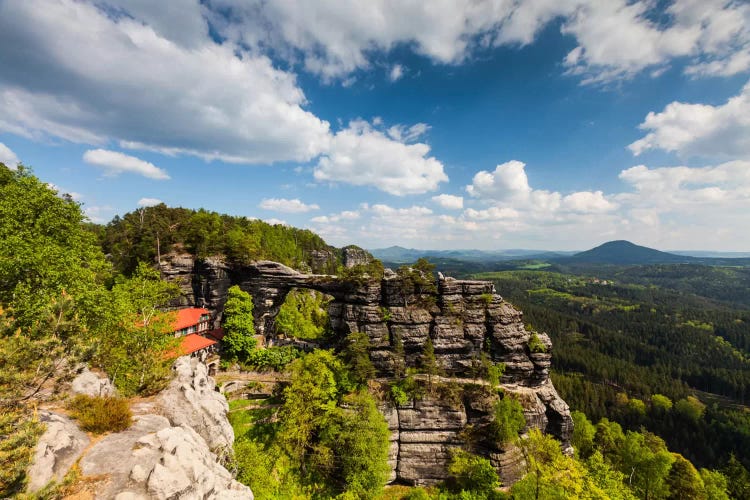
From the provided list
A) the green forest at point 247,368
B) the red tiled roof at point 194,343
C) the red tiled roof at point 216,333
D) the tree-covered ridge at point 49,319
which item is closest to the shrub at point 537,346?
the green forest at point 247,368

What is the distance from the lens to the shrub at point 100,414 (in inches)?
560

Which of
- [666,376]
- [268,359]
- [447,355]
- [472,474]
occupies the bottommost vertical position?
[666,376]

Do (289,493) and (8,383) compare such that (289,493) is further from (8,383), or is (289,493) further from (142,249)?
(142,249)

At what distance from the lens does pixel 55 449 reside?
11.8m

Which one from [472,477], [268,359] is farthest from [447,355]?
[268,359]

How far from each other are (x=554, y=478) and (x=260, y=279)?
46744mm

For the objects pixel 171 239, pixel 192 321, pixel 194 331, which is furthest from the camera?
pixel 171 239

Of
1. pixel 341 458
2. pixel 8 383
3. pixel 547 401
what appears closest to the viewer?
pixel 8 383

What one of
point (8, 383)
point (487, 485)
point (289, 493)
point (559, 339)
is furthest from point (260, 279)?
point (559, 339)

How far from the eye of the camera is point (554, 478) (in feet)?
91.2

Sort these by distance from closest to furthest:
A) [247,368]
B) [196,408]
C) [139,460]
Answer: [139,460] → [196,408] → [247,368]

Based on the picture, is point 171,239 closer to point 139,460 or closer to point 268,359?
point 268,359

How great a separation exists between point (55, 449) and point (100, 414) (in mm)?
2809

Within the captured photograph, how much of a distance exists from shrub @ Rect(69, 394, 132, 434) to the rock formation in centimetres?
2845
